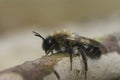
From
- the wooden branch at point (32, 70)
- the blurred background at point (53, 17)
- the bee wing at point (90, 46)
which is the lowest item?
the wooden branch at point (32, 70)

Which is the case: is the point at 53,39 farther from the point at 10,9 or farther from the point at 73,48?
the point at 10,9

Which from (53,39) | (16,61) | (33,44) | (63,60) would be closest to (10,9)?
(33,44)

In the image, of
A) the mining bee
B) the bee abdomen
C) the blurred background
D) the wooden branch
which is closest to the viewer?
the wooden branch

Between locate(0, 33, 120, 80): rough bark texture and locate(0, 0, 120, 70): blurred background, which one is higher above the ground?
locate(0, 0, 120, 70): blurred background

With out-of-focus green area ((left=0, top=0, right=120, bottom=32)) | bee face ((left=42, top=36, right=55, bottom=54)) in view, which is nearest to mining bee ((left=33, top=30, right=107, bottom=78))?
bee face ((left=42, top=36, right=55, bottom=54))

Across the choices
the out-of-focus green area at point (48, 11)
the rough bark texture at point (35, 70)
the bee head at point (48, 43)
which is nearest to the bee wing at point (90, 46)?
the bee head at point (48, 43)

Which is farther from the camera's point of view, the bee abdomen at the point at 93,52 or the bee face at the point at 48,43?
the bee face at the point at 48,43

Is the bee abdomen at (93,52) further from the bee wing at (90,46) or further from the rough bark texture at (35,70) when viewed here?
the rough bark texture at (35,70)

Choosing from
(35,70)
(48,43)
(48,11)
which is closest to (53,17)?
(48,11)

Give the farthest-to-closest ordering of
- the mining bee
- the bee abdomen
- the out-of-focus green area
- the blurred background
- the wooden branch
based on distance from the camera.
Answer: the out-of-focus green area → the blurred background → the mining bee → the bee abdomen → the wooden branch

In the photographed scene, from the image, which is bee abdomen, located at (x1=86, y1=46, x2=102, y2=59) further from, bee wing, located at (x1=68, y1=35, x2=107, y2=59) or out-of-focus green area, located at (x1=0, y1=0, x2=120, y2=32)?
out-of-focus green area, located at (x1=0, y1=0, x2=120, y2=32)
